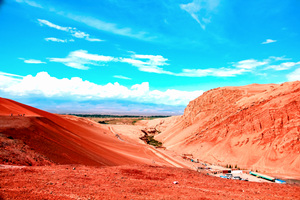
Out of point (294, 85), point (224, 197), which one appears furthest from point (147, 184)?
point (294, 85)

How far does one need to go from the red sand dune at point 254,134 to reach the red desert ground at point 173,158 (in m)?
0.12

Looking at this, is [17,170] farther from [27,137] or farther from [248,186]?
[248,186]

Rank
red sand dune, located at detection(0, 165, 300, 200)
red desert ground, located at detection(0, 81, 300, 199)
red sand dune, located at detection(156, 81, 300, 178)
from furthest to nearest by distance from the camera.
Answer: red sand dune, located at detection(156, 81, 300, 178)
red desert ground, located at detection(0, 81, 300, 199)
red sand dune, located at detection(0, 165, 300, 200)

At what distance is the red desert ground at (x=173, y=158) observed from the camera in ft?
32.4

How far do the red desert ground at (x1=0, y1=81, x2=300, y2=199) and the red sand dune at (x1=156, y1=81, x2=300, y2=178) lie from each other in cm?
12

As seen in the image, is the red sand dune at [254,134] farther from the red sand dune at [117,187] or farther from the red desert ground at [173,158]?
the red sand dune at [117,187]

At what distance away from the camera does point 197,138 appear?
147 feet

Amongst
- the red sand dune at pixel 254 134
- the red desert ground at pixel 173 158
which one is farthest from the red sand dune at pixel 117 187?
the red sand dune at pixel 254 134

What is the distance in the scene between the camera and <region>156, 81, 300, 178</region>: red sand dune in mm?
31564

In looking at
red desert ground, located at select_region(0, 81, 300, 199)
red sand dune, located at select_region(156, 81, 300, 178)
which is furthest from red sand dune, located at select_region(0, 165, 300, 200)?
red sand dune, located at select_region(156, 81, 300, 178)

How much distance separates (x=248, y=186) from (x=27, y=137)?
17094 mm

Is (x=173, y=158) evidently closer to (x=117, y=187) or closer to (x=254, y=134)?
(x=254, y=134)

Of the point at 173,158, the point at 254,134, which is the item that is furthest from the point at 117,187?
the point at 254,134

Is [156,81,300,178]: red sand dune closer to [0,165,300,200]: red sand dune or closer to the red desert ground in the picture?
the red desert ground
